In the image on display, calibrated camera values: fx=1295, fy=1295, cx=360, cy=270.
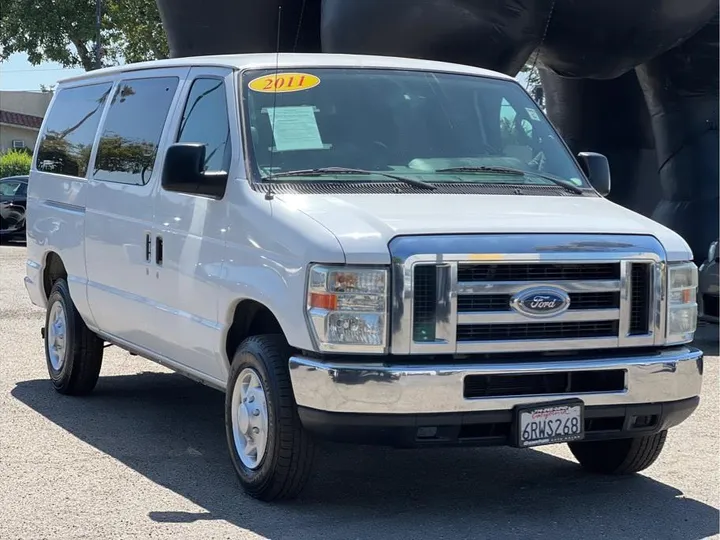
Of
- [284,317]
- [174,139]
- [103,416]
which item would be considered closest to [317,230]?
[284,317]

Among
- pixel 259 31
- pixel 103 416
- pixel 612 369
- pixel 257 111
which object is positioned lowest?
pixel 103 416

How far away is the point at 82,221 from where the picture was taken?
26.4 feet

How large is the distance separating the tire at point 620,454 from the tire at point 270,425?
1.67 m

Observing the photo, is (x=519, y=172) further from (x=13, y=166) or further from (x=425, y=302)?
(x=13, y=166)

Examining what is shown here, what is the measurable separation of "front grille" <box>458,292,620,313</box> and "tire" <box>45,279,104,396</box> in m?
3.66

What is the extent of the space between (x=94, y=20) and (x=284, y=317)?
36.9 m

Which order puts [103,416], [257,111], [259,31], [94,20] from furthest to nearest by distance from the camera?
[94,20] → [259,31] → [103,416] → [257,111]

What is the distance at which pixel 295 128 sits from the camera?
6.31 m

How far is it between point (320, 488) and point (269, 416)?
692 mm

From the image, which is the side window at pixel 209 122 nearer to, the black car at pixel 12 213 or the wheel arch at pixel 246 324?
the wheel arch at pixel 246 324

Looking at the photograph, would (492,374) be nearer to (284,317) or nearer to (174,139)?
(284,317)

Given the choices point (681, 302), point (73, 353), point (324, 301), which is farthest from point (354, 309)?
point (73, 353)

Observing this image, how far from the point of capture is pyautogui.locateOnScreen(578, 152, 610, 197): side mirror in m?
6.93

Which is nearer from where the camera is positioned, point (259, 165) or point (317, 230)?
point (317, 230)
